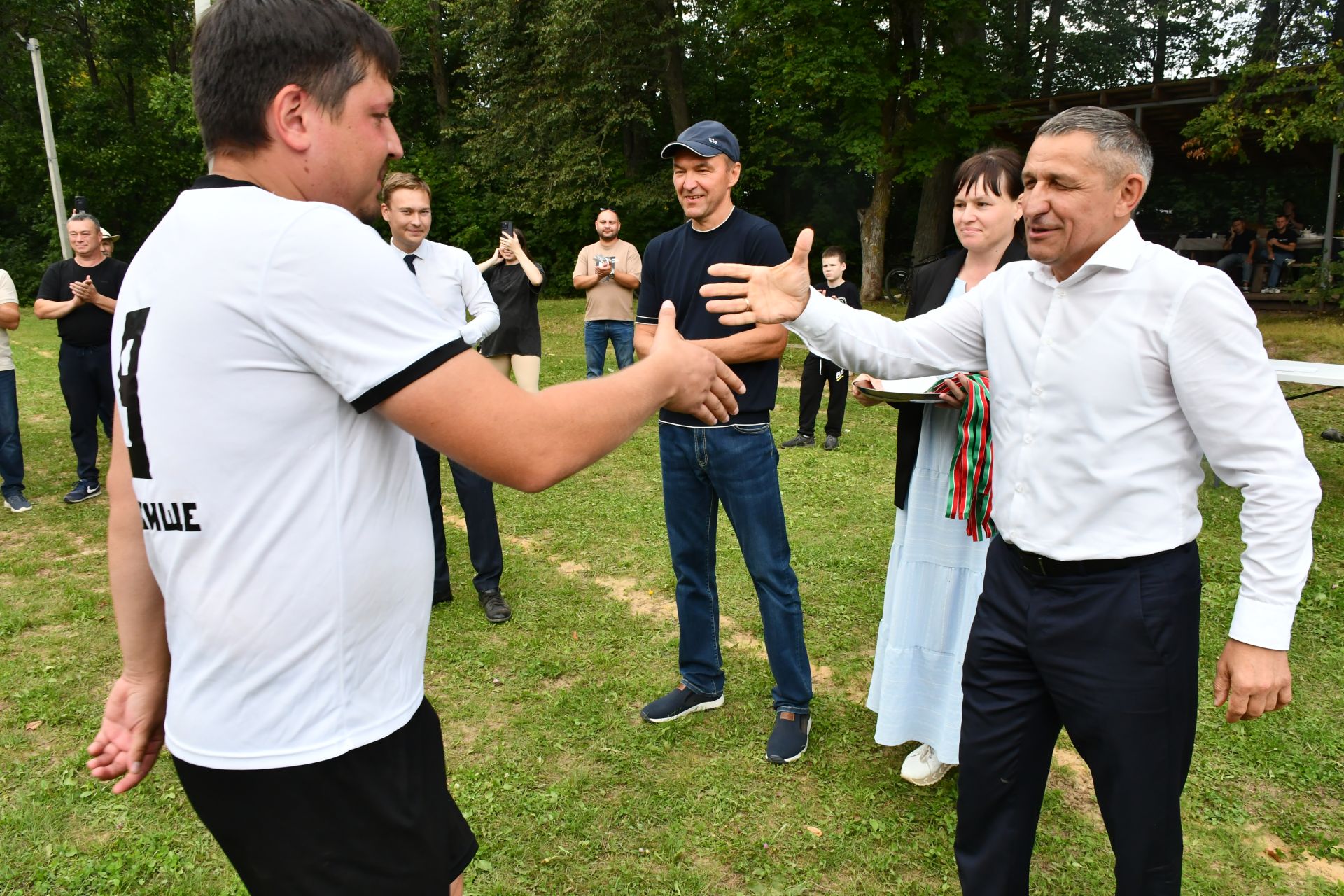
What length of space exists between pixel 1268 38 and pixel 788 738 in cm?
1777

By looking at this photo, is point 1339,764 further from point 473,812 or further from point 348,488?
point 348,488

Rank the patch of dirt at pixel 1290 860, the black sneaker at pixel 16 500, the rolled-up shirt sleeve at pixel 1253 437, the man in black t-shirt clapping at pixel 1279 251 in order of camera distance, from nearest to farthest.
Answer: the rolled-up shirt sleeve at pixel 1253 437 → the patch of dirt at pixel 1290 860 → the black sneaker at pixel 16 500 → the man in black t-shirt clapping at pixel 1279 251

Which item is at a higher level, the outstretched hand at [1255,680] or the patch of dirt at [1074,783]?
the outstretched hand at [1255,680]

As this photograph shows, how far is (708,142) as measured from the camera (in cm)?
351

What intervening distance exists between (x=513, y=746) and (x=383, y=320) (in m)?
2.90

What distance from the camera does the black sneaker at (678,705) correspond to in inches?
154

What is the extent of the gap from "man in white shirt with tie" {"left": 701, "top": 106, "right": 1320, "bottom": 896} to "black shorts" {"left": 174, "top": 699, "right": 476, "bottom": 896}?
136 centimetres

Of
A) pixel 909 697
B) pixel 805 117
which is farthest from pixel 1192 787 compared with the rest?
pixel 805 117

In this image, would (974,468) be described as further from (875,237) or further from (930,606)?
(875,237)

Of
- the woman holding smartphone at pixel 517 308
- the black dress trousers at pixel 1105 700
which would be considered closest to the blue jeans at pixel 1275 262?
the woman holding smartphone at pixel 517 308

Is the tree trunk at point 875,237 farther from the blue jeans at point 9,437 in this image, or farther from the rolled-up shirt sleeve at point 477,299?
the blue jeans at point 9,437

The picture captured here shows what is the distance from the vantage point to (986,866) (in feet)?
7.64

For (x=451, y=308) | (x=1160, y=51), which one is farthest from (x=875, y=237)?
(x=451, y=308)

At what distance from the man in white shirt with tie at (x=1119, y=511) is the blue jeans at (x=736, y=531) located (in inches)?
49.4
